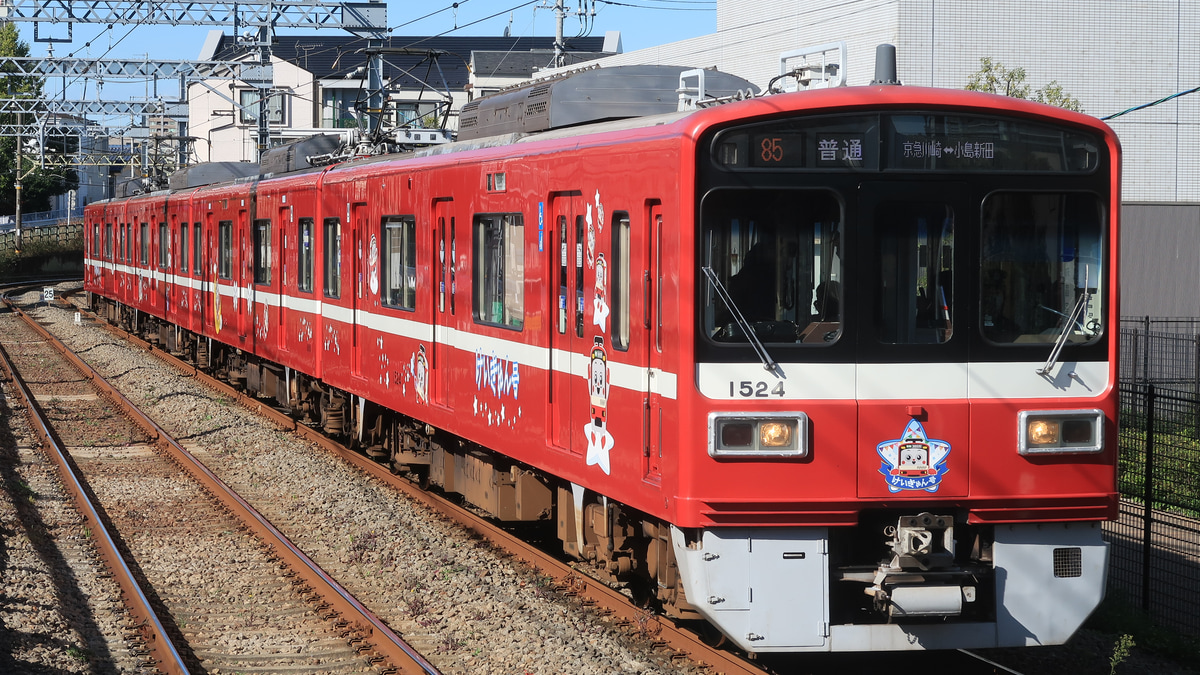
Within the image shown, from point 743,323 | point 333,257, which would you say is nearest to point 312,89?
point 333,257

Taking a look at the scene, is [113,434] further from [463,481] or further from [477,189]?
[477,189]

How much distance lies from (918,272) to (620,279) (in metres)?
1.57

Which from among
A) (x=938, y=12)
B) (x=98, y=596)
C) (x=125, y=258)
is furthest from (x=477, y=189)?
(x=125, y=258)

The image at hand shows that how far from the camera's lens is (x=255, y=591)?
9.13 meters

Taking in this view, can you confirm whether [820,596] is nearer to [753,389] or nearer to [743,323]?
[753,389]

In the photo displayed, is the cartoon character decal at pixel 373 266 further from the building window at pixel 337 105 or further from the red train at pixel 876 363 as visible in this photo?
the building window at pixel 337 105

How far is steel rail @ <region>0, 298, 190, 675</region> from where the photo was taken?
7.56 metres

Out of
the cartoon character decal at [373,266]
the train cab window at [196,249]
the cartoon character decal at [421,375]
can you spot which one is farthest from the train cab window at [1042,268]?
the train cab window at [196,249]

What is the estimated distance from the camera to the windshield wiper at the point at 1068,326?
6422 mm

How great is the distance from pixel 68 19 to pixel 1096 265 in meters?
25.0

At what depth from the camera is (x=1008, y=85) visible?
19.0m

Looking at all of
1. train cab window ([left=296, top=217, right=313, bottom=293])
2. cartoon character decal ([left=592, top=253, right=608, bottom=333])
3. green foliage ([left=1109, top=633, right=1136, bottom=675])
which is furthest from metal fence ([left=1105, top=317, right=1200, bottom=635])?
train cab window ([left=296, top=217, right=313, bottom=293])

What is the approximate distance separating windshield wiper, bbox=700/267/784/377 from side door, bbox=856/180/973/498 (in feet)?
1.33

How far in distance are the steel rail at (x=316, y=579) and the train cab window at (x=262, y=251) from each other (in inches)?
89.2
